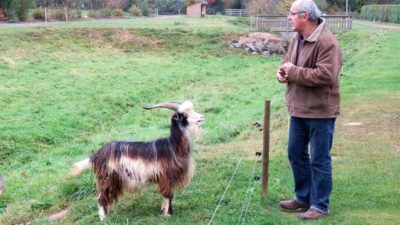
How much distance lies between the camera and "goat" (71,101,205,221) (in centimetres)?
693

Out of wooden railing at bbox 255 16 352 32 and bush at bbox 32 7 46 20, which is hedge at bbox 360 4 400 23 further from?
bush at bbox 32 7 46 20

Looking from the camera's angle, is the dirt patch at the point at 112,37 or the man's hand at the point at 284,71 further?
the dirt patch at the point at 112,37

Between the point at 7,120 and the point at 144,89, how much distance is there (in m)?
6.90

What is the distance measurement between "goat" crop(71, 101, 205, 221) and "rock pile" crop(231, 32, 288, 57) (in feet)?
98.5

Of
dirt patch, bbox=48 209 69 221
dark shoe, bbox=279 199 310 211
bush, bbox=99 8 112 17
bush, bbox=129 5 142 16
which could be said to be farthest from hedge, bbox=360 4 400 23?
dirt patch, bbox=48 209 69 221

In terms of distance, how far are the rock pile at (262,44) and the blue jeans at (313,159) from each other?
30.1 metres

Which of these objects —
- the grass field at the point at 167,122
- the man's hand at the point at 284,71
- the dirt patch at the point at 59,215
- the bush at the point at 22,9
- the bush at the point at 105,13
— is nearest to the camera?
the man's hand at the point at 284,71

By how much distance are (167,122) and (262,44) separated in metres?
22.8

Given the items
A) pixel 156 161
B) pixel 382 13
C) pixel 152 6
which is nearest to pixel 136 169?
pixel 156 161

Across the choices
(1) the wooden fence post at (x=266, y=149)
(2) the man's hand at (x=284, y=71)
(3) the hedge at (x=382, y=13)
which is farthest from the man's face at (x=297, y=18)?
(3) the hedge at (x=382, y=13)

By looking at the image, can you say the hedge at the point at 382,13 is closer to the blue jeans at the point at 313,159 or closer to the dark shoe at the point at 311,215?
the blue jeans at the point at 313,159

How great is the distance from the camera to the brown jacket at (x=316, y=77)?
5973 millimetres

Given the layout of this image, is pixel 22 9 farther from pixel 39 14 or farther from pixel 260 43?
pixel 260 43

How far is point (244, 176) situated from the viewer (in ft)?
27.7
